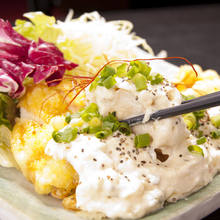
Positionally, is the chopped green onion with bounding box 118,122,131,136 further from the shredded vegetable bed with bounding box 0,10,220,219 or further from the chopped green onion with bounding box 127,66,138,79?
the chopped green onion with bounding box 127,66,138,79

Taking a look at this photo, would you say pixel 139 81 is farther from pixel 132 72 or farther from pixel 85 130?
pixel 85 130

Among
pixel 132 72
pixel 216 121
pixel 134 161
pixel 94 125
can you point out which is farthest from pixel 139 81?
pixel 216 121

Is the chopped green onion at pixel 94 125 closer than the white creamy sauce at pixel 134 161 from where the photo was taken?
No

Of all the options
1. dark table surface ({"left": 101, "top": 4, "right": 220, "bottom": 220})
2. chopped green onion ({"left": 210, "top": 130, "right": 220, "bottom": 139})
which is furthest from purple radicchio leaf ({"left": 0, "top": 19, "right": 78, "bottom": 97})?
dark table surface ({"left": 101, "top": 4, "right": 220, "bottom": 220})

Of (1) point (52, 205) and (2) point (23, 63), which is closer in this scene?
(1) point (52, 205)

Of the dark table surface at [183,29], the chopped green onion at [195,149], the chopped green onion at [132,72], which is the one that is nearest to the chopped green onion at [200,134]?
the chopped green onion at [195,149]

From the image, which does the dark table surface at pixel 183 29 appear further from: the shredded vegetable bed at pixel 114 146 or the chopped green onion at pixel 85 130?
the chopped green onion at pixel 85 130

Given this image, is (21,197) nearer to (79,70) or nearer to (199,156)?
(199,156)
